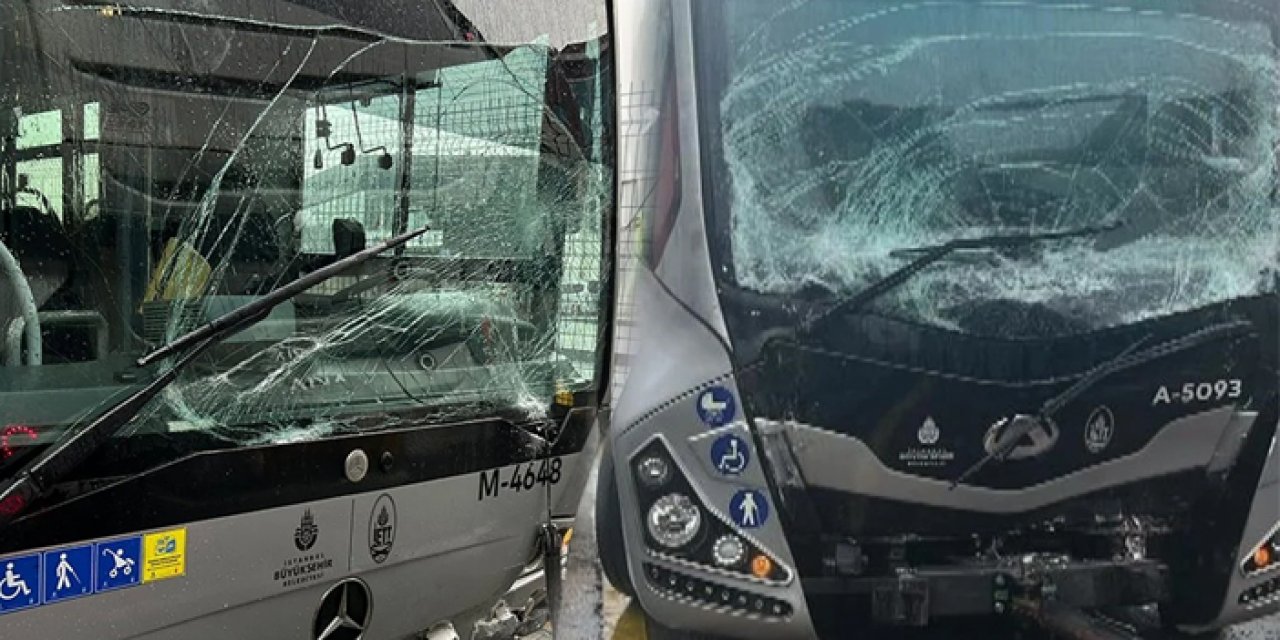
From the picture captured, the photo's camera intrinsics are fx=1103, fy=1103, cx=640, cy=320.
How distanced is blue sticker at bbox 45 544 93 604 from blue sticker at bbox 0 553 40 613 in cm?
2

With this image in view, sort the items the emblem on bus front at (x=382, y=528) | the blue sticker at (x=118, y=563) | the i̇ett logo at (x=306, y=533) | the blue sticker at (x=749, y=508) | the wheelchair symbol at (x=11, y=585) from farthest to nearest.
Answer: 1. the blue sticker at (x=749, y=508)
2. the emblem on bus front at (x=382, y=528)
3. the i̇ett logo at (x=306, y=533)
4. the blue sticker at (x=118, y=563)
5. the wheelchair symbol at (x=11, y=585)

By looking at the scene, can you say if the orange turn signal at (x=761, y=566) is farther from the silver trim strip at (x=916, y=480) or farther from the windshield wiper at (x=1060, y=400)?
the windshield wiper at (x=1060, y=400)

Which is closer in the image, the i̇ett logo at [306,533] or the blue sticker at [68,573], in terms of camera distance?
the blue sticker at [68,573]

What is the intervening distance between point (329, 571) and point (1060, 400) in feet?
5.63

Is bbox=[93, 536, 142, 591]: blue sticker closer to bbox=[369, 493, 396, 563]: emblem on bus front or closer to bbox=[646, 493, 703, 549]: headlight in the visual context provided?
bbox=[369, 493, 396, 563]: emblem on bus front

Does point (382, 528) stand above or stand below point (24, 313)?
below

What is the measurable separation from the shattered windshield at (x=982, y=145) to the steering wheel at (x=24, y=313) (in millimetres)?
1506

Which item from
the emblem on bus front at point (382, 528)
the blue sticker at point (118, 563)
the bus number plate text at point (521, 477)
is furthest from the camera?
the bus number plate text at point (521, 477)

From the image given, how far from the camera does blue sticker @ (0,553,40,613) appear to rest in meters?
1.75

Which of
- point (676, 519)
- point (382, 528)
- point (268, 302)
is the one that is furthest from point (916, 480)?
point (268, 302)

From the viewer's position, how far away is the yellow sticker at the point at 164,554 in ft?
6.36

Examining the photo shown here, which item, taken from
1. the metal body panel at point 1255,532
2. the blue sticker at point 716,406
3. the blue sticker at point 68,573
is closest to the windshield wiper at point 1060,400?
the metal body panel at point 1255,532

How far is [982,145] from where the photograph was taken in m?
2.61

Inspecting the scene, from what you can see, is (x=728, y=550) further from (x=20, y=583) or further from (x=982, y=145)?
(x=20, y=583)
